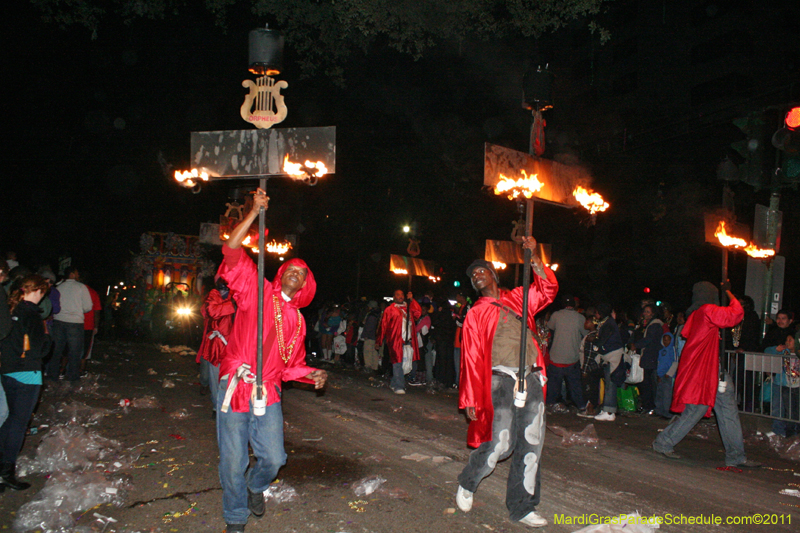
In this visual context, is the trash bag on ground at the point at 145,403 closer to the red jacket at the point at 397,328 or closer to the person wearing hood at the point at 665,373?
the red jacket at the point at 397,328

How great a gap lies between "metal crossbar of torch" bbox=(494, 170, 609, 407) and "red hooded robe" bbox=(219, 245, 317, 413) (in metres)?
1.57

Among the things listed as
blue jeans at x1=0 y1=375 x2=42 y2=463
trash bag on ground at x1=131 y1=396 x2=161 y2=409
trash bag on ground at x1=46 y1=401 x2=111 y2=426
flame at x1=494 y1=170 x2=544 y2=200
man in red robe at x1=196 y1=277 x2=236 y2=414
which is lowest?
trash bag on ground at x1=131 y1=396 x2=161 y2=409

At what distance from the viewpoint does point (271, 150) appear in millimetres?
4309

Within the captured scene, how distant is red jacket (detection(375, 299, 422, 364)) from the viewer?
11375mm

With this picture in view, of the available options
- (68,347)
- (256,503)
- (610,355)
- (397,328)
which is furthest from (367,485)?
(68,347)

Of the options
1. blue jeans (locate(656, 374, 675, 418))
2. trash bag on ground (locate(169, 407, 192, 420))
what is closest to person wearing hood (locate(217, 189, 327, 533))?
trash bag on ground (locate(169, 407, 192, 420))

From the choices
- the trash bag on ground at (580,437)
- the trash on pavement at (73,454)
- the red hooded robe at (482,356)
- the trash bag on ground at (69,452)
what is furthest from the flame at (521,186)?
the trash bag on ground at (69,452)

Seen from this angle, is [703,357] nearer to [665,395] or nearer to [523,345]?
[665,395]

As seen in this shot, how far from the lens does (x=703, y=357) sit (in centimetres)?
647

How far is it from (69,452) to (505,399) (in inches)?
167

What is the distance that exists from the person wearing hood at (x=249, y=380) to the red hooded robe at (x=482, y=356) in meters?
1.15

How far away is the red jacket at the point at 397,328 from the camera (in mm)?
11375

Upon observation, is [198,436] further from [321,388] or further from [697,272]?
[697,272]

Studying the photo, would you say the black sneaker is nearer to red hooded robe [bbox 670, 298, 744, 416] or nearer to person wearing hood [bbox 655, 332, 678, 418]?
red hooded robe [bbox 670, 298, 744, 416]
